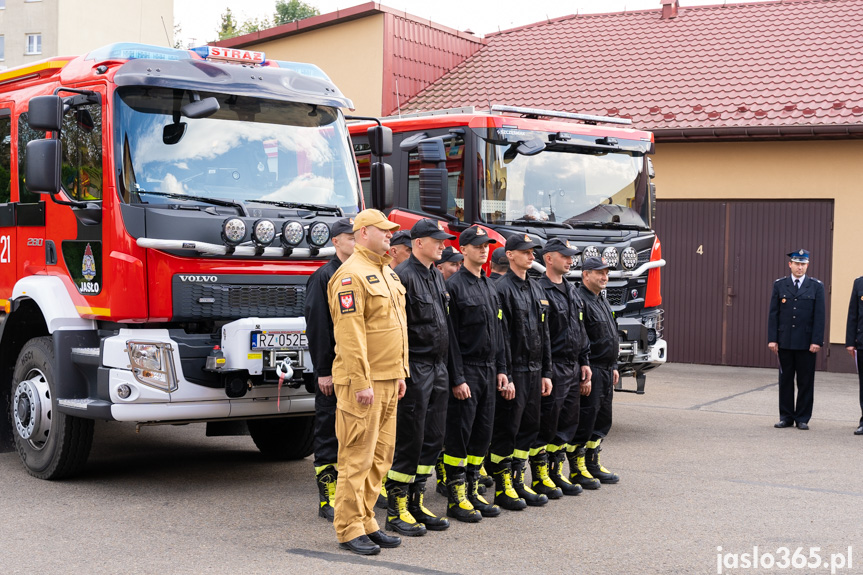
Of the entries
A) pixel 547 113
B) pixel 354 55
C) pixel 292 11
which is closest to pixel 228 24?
pixel 292 11

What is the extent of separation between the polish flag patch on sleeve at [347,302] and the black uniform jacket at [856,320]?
712 centimetres

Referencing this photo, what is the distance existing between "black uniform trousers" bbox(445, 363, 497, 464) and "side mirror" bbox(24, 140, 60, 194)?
3098 millimetres

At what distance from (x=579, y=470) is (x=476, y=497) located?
1307mm

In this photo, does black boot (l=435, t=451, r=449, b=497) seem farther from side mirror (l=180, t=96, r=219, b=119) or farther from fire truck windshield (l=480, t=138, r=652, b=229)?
fire truck windshield (l=480, t=138, r=652, b=229)

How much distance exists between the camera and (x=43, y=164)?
738cm

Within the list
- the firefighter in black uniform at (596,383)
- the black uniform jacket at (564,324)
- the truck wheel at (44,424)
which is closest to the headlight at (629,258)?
the firefighter in black uniform at (596,383)

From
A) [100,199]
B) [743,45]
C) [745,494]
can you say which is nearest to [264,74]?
[100,199]

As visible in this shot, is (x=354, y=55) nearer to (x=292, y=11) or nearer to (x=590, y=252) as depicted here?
(x=590, y=252)

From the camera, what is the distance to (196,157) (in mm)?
7734

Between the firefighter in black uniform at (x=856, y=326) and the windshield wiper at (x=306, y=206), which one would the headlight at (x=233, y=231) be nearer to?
the windshield wiper at (x=306, y=206)

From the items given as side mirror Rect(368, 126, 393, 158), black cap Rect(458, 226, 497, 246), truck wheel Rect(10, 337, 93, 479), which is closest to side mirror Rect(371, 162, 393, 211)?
side mirror Rect(368, 126, 393, 158)

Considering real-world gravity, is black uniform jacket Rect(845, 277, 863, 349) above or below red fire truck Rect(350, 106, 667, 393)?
below

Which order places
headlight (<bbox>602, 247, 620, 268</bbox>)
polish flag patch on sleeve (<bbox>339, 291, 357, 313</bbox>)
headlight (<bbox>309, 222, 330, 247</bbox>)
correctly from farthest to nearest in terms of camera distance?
1. headlight (<bbox>602, 247, 620, 268</bbox>)
2. headlight (<bbox>309, 222, 330, 247</bbox>)
3. polish flag patch on sleeve (<bbox>339, 291, 357, 313</bbox>)

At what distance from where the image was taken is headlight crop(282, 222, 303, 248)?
776 centimetres
